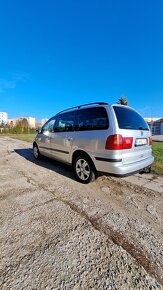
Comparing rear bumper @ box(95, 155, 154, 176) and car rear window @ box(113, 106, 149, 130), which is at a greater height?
car rear window @ box(113, 106, 149, 130)

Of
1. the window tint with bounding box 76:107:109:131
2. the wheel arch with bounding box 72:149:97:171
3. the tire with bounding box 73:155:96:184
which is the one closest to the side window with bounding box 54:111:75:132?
the window tint with bounding box 76:107:109:131

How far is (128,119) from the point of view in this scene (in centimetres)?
302

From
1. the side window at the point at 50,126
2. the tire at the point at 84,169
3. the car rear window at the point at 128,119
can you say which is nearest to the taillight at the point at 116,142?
the car rear window at the point at 128,119

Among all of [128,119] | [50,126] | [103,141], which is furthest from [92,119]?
[50,126]

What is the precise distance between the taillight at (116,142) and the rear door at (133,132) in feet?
0.26

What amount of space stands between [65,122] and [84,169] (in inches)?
58.9

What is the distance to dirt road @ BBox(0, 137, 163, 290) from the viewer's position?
4.41 ft

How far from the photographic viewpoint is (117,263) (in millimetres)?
1479

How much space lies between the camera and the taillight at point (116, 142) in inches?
104

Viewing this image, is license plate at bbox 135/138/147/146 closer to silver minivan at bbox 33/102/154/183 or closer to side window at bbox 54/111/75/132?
silver minivan at bbox 33/102/154/183

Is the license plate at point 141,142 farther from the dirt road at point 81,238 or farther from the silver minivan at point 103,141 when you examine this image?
the dirt road at point 81,238

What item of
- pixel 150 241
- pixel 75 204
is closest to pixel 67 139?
pixel 75 204

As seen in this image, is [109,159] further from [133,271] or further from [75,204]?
[133,271]

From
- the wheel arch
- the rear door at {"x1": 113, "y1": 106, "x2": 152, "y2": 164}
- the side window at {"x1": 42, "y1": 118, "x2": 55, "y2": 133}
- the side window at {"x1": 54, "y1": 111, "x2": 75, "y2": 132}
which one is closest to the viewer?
the rear door at {"x1": 113, "y1": 106, "x2": 152, "y2": 164}
